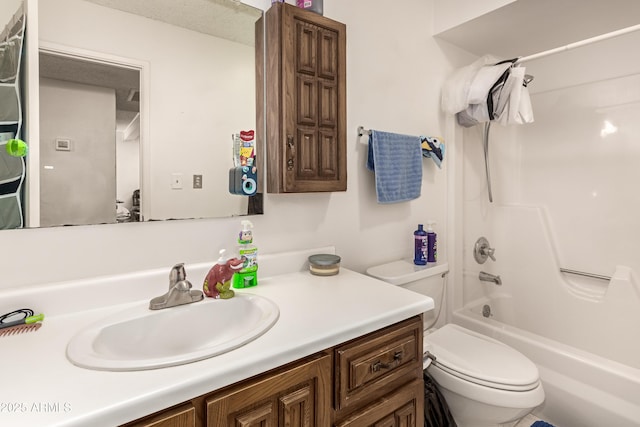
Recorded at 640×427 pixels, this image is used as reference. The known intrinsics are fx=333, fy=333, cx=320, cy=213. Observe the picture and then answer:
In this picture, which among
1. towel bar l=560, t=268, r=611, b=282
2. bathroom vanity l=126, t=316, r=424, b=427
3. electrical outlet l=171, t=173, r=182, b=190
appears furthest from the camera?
towel bar l=560, t=268, r=611, b=282

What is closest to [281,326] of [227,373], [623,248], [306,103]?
[227,373]

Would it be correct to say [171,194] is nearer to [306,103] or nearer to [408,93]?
[306,103]

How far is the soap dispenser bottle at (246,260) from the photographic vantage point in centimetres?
115

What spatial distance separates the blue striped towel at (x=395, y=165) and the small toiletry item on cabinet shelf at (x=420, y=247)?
19 centimetres

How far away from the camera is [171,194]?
1.12 meters

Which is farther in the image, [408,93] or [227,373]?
[408,93]

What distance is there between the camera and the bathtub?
1.46 m

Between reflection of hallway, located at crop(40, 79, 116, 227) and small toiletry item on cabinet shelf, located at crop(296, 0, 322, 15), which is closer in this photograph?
reflection of hallway, located at crop(40, 79, 116, 227)

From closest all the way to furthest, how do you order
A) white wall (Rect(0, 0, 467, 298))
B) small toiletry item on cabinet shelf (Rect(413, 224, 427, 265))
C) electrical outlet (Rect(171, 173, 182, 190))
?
white wall (Rect(0, 0, 467, 298)) → electrical outlet (Rect(171, 173, 182, 190)) → small toiletry item on cabinet shelf (Rect(413, 224, 427, 265))

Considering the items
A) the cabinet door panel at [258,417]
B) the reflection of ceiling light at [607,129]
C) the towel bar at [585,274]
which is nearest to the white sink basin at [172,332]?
the cabinet door panel at [258,417]

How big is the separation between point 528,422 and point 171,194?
1998mm

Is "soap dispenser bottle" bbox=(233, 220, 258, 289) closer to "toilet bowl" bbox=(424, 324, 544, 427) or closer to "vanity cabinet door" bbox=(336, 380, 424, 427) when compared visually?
"vanity cabinet door" bbox=(336, 380, 424, 427)

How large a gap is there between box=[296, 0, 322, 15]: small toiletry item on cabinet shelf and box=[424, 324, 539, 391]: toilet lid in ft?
4.85

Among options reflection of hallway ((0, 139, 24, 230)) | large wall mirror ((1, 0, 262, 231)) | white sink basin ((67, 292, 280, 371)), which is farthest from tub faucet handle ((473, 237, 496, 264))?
reflection of hallway ((0, 139, 24, 230))
